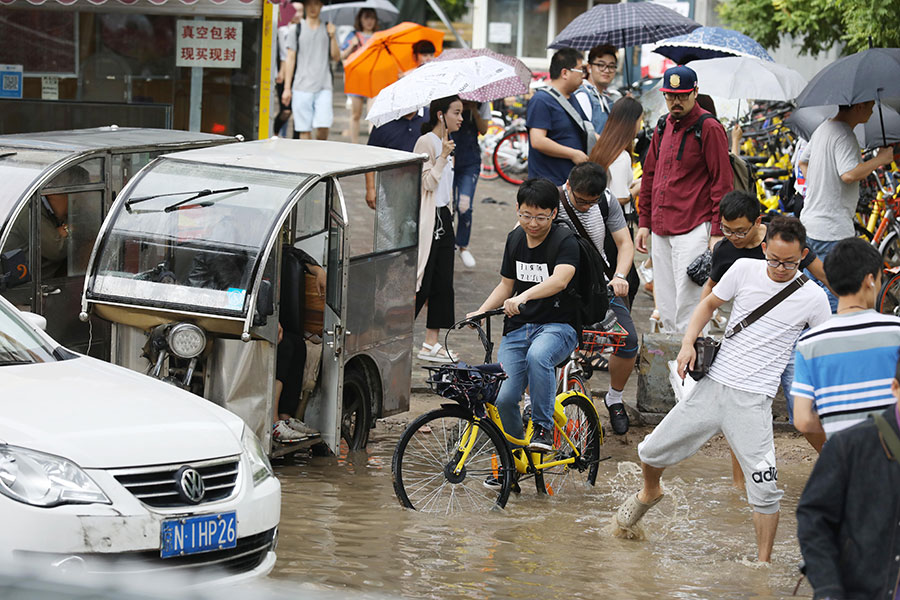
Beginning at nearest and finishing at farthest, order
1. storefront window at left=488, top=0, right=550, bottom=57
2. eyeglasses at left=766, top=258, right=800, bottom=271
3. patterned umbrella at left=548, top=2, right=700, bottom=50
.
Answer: eyeglasses at left=766, top=258, right=800, bottom=271 → patterned umbrella at left=548, top=2, right=700, bottom=50 → storefront window at left=488, top=0, right=550, bottom=57

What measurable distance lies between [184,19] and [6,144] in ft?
15.7

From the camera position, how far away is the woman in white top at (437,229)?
32.8ft

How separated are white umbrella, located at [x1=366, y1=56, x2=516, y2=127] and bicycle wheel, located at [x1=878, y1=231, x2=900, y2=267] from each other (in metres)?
3.92

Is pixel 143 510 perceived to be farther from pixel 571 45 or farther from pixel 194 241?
Result: pixel 571 45

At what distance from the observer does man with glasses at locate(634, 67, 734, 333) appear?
8.62 metres

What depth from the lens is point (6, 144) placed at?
7.80 m

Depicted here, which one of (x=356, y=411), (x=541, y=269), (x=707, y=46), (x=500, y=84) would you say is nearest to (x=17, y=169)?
(x=356, y=411)

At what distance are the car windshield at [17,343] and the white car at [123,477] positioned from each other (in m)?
0.01

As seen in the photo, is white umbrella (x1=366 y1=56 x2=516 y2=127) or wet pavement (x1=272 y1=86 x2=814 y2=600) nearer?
wet pavement (x1=272 y1=86 x2=814 y2=600)

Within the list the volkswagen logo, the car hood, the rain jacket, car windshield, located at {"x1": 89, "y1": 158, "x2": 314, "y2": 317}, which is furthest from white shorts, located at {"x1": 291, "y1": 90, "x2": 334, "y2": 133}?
the rain jacket

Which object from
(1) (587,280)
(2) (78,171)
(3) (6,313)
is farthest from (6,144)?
(1) (587,280)

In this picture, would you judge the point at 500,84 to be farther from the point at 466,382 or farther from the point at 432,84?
the point at 466,382

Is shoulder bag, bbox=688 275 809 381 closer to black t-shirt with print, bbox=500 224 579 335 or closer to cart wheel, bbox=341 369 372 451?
black t-shirt with print, bbox=500 224 579 335

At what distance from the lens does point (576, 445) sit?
24.8ft
